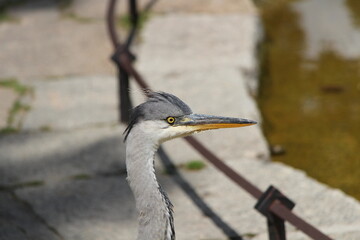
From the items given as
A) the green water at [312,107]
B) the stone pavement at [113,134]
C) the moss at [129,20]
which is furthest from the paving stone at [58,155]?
the moss at [129,20]

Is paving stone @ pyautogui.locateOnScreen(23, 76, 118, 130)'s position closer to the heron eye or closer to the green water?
the green water

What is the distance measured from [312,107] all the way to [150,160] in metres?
3.04

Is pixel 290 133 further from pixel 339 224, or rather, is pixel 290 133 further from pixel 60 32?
pixel 60 32

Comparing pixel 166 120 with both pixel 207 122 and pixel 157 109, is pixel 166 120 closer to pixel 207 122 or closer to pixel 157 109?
pixel 157 109

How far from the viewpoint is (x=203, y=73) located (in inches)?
239

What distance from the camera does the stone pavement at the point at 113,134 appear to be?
416cm

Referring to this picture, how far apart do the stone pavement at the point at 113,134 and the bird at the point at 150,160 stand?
0.52m

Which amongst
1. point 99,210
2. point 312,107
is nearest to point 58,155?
point 99,210

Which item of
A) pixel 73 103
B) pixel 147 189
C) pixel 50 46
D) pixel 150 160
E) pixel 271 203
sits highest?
pixel 150 160

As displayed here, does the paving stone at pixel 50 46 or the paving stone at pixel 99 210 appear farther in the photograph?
the paving stone at pixel 50 46

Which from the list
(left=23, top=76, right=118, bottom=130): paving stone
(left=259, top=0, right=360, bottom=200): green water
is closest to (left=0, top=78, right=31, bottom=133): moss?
(left=23, top=76, right=118, bottom=130): paving stone

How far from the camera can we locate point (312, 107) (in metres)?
5.79

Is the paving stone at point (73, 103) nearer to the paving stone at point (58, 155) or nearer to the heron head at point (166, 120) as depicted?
the paving stone at point (58, 155)

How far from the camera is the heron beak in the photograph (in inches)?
122
